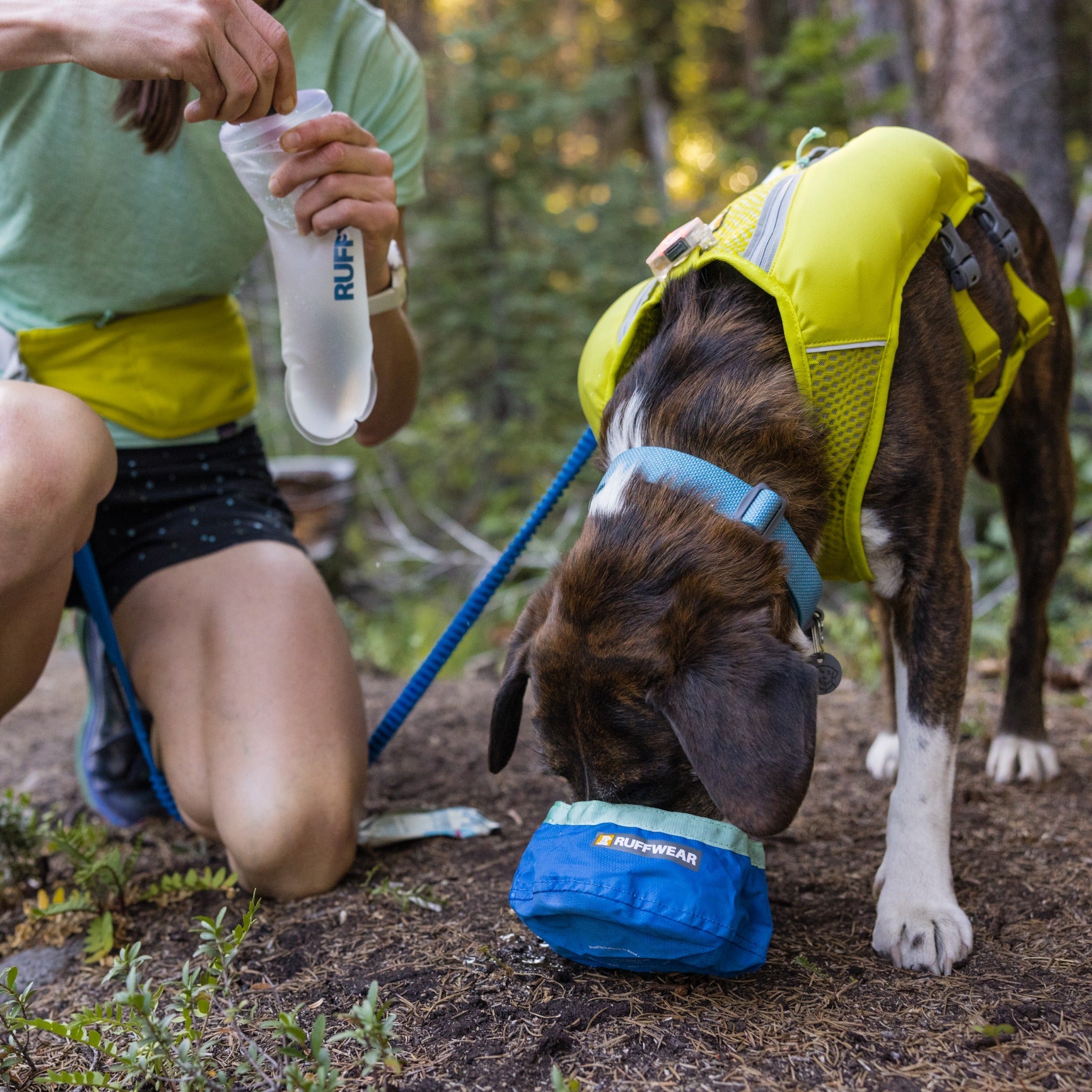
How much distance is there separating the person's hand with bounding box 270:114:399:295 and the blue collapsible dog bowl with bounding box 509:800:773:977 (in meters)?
1.37

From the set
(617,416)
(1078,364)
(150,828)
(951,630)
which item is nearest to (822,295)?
→ (617,416)

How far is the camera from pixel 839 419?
2016 millimetres

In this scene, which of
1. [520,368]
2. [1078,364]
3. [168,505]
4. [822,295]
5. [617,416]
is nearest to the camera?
[822,295]

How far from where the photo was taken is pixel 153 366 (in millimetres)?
2779

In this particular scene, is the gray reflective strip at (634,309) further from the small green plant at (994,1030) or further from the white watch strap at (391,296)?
the small green plant at (994,1030)

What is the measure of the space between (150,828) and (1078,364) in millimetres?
5366

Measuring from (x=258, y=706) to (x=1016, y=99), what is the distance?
5271mm

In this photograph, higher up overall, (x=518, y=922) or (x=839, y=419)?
(x=839, y=419)

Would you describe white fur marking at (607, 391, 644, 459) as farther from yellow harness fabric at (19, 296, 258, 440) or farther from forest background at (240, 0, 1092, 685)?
forest background at (240, 0, 1092, 685)

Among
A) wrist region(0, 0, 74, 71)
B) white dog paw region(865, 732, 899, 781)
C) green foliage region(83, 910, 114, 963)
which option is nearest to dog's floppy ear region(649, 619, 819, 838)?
green foliage region(83, 910, 114, 963)

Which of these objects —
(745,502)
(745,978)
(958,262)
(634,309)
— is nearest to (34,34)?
(634,309)

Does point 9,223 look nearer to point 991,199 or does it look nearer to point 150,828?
point 150,828

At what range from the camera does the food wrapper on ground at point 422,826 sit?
2670 mm

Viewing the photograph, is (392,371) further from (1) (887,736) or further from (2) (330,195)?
(1) (887,736)
